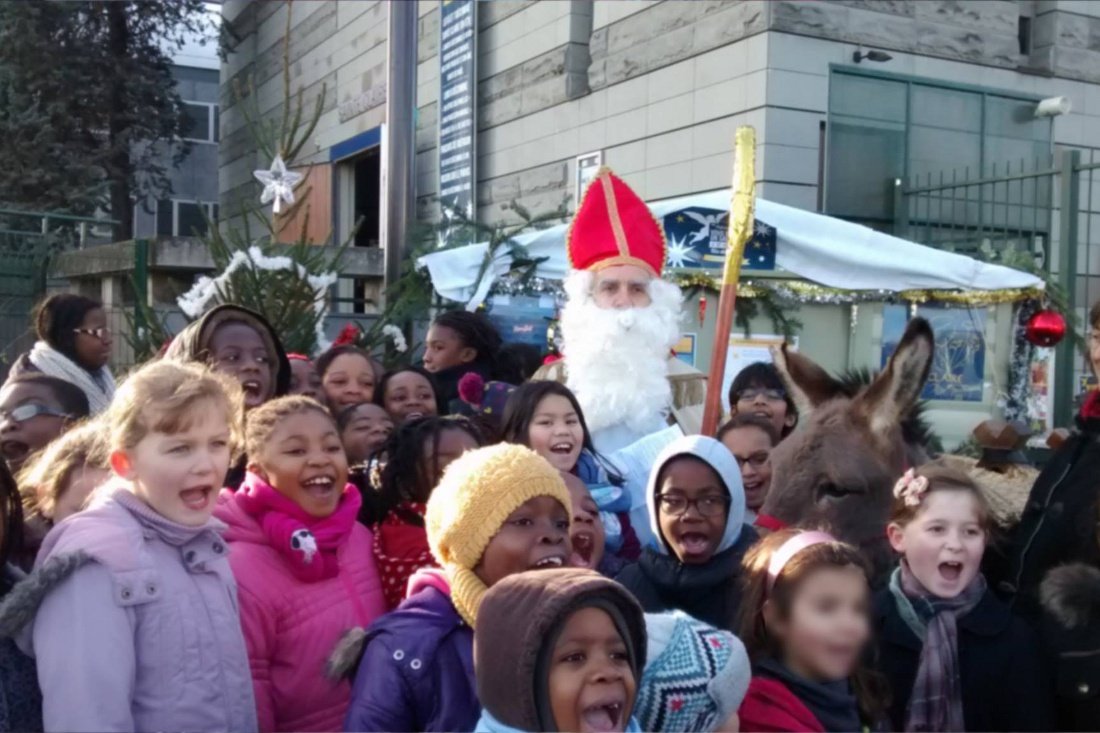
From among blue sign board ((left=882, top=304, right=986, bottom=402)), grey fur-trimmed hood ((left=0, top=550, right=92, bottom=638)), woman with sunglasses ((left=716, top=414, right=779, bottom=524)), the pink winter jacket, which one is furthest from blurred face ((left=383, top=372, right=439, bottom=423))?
blue sign board ((left=882, top=304, right=986, bottom=402))

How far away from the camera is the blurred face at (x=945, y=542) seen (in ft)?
9.46

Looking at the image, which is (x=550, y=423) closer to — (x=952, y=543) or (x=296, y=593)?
(x=296, y=593)

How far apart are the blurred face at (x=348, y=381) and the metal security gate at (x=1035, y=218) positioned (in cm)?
595

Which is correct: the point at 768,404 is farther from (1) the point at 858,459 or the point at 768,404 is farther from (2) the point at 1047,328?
(2) the point at 1047,328

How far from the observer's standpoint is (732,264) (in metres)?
4.84

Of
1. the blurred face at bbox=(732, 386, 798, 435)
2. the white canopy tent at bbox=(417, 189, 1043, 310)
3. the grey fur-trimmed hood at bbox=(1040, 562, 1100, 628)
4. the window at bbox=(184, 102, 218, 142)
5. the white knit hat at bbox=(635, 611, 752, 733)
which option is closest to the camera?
the white knit hat at bbox=(635, 611, 752, 733)

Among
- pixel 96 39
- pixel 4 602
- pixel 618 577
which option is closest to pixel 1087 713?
pixel 618 577

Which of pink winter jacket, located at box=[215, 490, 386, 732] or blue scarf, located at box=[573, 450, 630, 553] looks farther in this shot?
blue scarf, located at box=[573, 450, 630, 553]

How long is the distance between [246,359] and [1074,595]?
2.76 metres

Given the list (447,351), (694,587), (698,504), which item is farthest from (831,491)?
(447,351)

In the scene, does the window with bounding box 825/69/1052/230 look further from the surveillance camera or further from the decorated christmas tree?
the decorated christmas tree

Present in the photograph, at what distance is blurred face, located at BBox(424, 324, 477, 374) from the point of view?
5762 millimetres

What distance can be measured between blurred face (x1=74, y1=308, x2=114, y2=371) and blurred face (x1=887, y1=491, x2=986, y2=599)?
3.81 metres

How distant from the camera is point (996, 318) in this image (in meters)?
8.76
